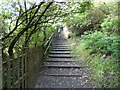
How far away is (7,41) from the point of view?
8.75 ft

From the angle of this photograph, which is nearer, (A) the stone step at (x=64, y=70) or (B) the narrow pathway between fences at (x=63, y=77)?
(B) the narrow pathway between fences at (x=63, y=77)

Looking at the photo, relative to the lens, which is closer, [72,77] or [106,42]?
[72,77]

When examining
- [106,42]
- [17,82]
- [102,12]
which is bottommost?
[17,82]

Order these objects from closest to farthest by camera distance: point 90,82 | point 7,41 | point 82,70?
point 7,41, point 90,82, point 82,70

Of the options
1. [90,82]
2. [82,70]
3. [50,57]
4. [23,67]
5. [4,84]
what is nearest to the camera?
[4,84]

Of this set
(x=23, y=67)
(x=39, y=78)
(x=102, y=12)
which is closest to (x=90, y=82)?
(x=39, y=78)

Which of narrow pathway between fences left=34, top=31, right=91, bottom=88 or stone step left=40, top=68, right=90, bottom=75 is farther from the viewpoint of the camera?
stone step left=40, top=68, right=90, bottom=75

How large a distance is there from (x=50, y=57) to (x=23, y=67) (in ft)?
10.1

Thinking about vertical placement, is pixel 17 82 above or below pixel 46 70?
above

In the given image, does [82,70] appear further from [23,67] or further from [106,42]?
[23,67]

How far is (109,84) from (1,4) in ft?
10.2

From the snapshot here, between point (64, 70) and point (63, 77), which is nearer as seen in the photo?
point (63, 77)

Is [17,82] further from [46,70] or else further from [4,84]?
[46,70]

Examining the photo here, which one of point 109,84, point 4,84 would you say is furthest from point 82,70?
point 4,84
